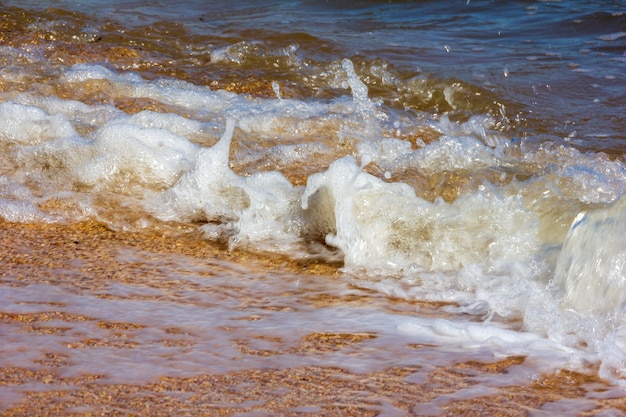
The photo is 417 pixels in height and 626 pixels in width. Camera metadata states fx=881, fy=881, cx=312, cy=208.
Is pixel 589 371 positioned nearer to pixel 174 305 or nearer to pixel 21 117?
pixel 174 305

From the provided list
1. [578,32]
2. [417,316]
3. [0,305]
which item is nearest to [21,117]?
[0,305]

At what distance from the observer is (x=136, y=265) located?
2.99m

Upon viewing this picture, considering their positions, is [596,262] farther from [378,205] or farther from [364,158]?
[364,158]

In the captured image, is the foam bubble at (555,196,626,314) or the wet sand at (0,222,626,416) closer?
the wet sand at (0,222,626,416)

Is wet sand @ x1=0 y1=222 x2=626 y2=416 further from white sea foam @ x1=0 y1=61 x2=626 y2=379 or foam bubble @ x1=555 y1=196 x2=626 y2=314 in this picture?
foam bubble @ x1=555 y1=196 x2=626 y2=314

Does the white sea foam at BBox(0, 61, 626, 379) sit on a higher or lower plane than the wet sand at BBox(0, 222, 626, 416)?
higher

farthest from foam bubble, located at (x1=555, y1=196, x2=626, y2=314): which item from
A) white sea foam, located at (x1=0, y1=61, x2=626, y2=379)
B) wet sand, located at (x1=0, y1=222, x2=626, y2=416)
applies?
wet sand, located at (x1=0, y1=222, x2=626, y2=416)

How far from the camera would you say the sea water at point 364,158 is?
2688mm

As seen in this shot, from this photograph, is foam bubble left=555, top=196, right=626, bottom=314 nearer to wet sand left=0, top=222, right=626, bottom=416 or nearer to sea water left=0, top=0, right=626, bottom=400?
sea water left=0, top=0, right=626, bottom=400

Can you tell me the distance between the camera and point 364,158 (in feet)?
11.5

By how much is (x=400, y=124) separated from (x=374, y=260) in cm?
180

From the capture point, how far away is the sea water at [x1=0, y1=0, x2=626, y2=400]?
2.69 m

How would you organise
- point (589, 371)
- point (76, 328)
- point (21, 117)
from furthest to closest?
point (21, 117) < point (76, 328) < point (589, 371)

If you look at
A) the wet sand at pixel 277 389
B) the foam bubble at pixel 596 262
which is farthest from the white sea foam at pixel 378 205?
the wet sand at pixel 277 389
